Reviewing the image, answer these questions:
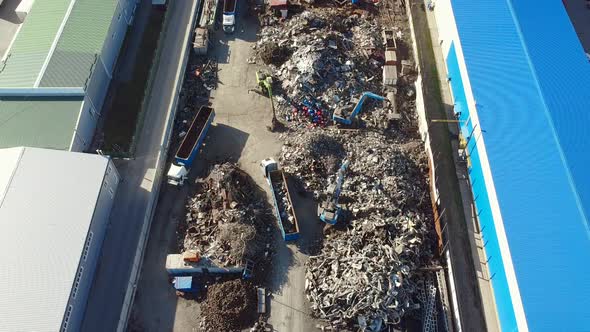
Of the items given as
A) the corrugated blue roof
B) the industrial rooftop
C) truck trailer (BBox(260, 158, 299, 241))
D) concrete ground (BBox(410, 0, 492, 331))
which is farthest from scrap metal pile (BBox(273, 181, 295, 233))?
the industrial rooftop

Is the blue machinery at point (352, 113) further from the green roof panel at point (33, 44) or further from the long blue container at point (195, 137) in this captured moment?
the green roof panel at point (33, 44)

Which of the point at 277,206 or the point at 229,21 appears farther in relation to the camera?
the point at 229,21

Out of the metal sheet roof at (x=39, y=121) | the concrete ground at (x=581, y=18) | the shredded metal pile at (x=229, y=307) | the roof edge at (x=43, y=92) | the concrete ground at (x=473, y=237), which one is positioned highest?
the concrete ground at (x=581, y=18)

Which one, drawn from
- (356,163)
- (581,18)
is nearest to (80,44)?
(356,163)

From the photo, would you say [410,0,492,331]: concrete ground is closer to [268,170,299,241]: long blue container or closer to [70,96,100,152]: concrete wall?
[268,170,299,241]: long blue container

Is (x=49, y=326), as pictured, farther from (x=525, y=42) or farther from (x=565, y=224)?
(x=525, y=42)

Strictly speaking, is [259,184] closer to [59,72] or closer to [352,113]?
[352,113]

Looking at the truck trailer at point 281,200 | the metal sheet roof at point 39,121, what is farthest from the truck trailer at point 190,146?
the metal sheet roof at point 39,121
